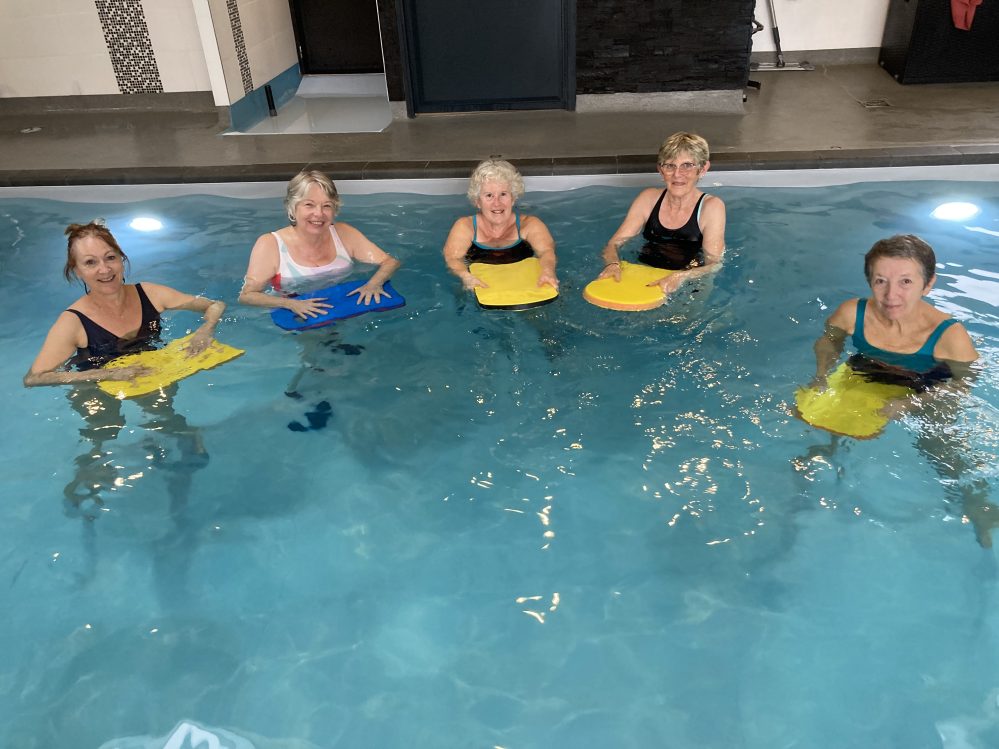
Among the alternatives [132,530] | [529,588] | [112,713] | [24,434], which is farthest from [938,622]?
[24,434]

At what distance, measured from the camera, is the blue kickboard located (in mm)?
3914

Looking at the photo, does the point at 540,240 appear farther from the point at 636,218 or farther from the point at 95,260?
the point at 95,260

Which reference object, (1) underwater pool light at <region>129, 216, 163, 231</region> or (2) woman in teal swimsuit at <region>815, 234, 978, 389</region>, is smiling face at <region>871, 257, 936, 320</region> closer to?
(2) woman in teal swimsuit at <region>815, 234, 978, 389</region>

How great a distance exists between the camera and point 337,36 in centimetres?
905

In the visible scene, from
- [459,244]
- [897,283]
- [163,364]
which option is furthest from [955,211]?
[163,364]

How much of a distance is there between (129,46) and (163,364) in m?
6.26

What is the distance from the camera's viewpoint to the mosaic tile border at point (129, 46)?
800cm

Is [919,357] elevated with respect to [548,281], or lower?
elevated

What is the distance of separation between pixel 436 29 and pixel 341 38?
87.1 inches

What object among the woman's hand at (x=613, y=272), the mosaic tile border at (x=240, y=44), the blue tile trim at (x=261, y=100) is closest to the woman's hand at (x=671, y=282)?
the woman's hand at (x=613, y=272)

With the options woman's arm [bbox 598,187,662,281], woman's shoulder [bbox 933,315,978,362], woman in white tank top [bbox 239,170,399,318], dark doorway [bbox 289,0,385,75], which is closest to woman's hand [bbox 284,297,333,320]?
woman in white tank top [bbox 239,170,399,318]

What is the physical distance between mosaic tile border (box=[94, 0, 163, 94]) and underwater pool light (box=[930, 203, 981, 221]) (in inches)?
295

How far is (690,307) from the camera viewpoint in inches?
168

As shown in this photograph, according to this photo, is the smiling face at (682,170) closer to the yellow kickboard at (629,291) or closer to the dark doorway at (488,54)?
the yellow kickboard at (629,291)
